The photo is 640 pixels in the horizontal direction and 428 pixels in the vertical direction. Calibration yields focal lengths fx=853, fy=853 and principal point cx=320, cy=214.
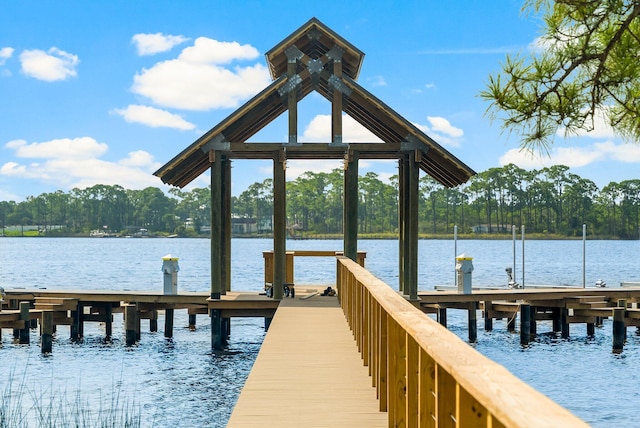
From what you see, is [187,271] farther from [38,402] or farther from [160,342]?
[38,402]

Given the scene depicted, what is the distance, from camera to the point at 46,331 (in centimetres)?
1997

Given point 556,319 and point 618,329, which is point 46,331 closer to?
point 556,319

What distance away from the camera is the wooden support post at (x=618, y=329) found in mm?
20500

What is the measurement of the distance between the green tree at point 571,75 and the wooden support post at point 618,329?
11.5m

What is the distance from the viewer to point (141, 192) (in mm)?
134875

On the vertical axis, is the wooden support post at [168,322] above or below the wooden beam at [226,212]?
below


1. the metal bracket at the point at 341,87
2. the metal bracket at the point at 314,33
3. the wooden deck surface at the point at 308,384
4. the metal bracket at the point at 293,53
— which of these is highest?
the metal bracket at the point at 314,33

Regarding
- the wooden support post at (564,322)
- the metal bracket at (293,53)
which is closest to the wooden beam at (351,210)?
the metal bracket at (293,53)

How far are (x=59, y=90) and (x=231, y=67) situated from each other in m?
57.4

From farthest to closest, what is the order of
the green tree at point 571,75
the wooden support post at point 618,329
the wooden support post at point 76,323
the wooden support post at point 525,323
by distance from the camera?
the wooden support post at point 76,323
the wooden support post at point 525,323
the wooden support post at point 618,329
the green tree at point 571,75

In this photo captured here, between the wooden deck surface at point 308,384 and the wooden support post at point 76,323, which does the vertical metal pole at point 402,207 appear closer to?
the wooden deck surface at point 308,384

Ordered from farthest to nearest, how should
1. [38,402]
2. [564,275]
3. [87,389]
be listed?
1. [564,275]
2. [87,389]
3. [38,402]

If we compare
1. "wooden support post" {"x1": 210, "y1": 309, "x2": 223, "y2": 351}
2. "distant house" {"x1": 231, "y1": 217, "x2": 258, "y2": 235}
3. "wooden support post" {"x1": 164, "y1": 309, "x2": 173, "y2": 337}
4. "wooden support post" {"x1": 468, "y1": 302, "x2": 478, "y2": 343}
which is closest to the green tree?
"wooden support post" {"x1": 210, "y1": 309, "x2": 223, "y2": 351}

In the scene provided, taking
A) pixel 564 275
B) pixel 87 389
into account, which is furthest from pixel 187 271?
pixel 87 389
